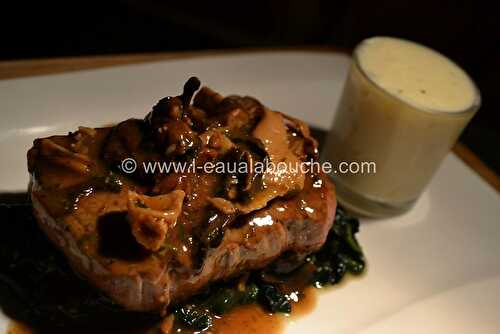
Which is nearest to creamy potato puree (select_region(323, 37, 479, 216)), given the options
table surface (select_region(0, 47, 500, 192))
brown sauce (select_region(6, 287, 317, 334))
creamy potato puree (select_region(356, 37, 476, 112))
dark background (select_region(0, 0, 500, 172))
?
creamy potato puree (select_region(356, 37, 476, 112))

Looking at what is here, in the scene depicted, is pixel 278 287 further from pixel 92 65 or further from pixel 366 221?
pixel 92 65

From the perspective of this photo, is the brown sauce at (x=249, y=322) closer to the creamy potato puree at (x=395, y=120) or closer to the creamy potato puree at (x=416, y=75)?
the creamy potato puree at (x=395, y=120)

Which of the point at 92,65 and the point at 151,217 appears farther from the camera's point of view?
the point at 92,65

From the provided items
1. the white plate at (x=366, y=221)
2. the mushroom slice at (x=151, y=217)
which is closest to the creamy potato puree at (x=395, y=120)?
the white plate at (x=366, y=221)

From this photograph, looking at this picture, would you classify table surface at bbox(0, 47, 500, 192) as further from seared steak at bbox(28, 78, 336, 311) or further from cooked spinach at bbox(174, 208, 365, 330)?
cooked spinach at bbox(174, 208, 365, 330)

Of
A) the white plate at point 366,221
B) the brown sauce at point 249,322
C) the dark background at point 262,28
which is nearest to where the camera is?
the brown sauce at point 249,322

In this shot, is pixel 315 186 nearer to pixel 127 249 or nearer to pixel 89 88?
pixel 127 249

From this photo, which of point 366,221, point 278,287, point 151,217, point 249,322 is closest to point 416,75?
point 366,221
